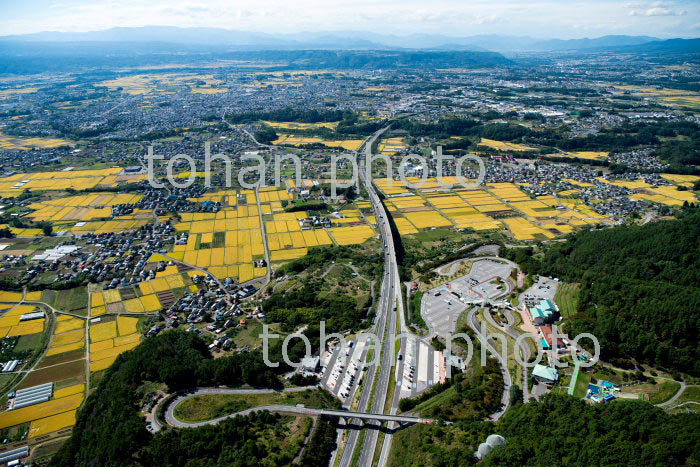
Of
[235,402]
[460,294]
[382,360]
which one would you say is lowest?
[235,402]

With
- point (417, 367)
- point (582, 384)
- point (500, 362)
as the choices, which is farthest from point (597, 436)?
point (417, 367)

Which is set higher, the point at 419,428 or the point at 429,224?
the point at 429,224

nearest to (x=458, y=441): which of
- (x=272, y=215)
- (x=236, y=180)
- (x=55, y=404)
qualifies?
(x=55, y=404)

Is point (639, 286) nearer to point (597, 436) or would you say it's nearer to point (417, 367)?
point (597, 436)

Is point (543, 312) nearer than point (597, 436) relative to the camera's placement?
No

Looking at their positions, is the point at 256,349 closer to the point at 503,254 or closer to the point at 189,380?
the point at 189,380

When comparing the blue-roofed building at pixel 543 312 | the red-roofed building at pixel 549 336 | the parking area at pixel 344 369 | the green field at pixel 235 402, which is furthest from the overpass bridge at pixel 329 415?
the blue-roofed building at pixel 543 312

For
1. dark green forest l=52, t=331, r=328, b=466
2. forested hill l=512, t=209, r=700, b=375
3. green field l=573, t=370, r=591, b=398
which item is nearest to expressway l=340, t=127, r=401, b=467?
dark green forest l=52, t=331, r=328, b=466
